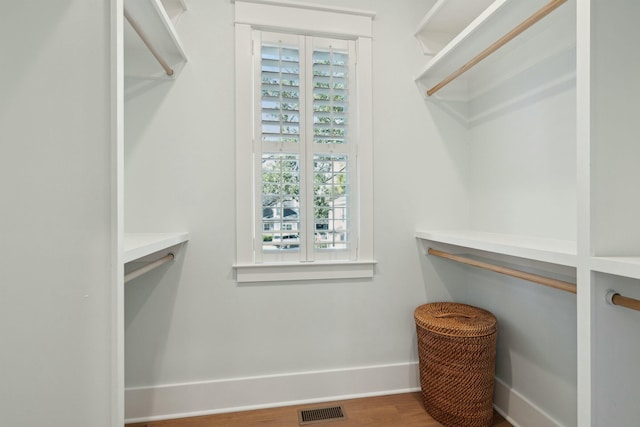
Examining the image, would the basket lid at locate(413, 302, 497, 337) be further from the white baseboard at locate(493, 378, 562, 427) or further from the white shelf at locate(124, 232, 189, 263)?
the white shelf at locate(124, 232, 189, 263)

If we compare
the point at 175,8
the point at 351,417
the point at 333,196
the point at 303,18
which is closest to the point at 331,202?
the point at 333,196

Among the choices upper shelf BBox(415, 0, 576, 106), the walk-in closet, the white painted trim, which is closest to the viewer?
the walk-in closet

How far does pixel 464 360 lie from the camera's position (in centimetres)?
139

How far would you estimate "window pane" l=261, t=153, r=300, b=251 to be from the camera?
166 centimetres

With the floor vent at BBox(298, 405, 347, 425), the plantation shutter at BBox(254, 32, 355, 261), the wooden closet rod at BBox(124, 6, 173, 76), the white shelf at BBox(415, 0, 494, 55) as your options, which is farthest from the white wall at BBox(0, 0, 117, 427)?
the white shelf at BBox(415, 0, 494, 55)

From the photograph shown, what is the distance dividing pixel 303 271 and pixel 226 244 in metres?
0.46

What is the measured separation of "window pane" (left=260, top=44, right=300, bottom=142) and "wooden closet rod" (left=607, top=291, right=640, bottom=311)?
1451mm

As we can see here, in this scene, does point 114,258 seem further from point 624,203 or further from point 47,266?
point 624,203

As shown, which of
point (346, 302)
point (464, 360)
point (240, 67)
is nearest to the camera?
point (464, 360)

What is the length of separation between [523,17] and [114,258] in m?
1.71

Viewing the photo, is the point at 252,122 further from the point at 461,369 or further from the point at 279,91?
the point at 461,369

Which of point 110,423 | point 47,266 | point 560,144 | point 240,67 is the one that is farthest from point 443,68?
point 110,423

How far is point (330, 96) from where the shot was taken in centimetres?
171

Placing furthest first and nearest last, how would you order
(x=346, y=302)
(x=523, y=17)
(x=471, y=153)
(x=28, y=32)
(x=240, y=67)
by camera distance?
(x=471, y=153), (x=346, y=302), (x=240, y=67), (x=523, y=17), (x=28, y=32)
